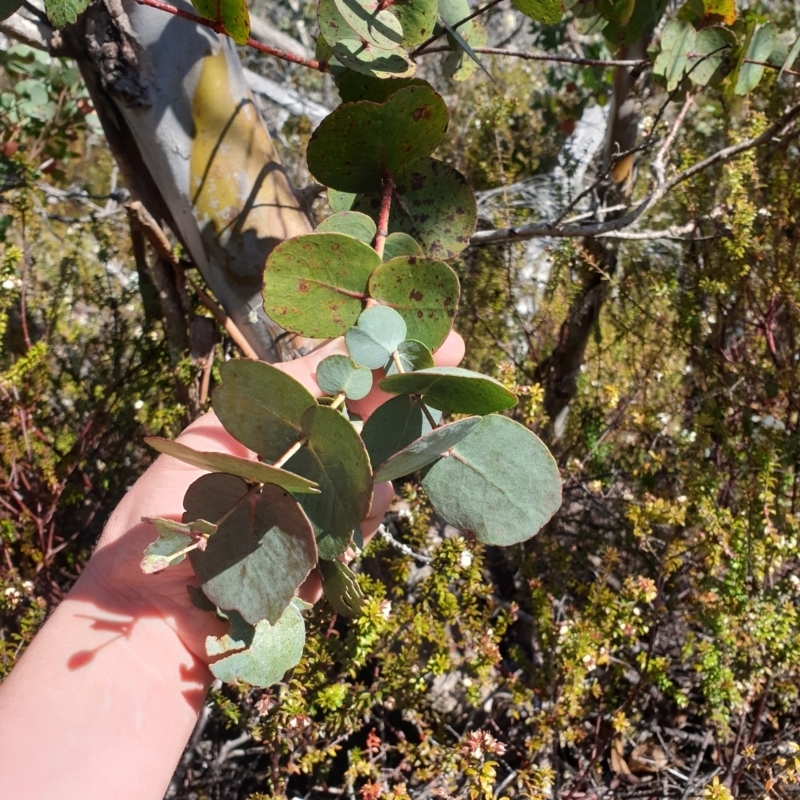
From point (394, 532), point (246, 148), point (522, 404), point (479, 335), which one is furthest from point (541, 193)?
point (246, 148)

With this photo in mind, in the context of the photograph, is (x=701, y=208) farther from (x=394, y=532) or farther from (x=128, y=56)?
(x=128, y=56)

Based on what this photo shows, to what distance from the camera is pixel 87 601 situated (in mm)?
658

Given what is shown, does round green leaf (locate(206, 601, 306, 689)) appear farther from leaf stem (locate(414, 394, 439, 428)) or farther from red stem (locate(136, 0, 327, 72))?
red stem (locate(136, 0, 327, 72))

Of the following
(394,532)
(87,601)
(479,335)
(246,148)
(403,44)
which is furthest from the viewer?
(479,335)

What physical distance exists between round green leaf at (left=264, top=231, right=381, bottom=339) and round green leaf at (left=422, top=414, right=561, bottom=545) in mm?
134

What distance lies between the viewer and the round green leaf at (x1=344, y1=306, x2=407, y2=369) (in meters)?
0.41

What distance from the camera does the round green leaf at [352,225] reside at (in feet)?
1.66

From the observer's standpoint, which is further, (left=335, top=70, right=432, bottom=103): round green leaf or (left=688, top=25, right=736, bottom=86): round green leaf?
(left=688, top=25, right=736, bottom=86): round green leaf

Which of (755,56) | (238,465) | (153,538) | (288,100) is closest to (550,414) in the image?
(755,56)

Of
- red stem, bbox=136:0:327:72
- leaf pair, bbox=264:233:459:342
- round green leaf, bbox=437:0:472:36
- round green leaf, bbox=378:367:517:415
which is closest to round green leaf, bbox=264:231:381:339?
leaf pair, bbox=264:233:459:342

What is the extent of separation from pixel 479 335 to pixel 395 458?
134cm

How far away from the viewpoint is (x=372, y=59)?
50 cm

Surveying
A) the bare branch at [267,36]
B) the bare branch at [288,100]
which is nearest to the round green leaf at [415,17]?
the bare branch at [267,36]

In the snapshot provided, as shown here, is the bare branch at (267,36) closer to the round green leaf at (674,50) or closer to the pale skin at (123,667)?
the round green leaf at (674,50)
